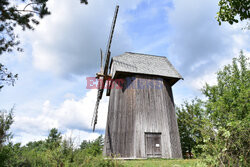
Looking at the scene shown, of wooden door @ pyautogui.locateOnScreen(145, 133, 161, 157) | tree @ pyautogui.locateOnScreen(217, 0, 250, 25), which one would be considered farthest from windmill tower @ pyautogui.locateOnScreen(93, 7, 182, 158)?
tree @ pyautogui.locateOnScreen(217, 0, 250, 25)

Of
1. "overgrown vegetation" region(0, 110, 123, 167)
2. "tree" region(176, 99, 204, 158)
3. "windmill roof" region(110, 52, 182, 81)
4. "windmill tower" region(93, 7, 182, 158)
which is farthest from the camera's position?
"tree" region(176, 99, 204, 158)

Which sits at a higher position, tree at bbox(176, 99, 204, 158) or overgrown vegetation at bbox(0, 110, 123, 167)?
tree at bbox(176, 99, 204, 158)

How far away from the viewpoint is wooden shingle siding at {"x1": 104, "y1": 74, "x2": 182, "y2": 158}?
480 inches

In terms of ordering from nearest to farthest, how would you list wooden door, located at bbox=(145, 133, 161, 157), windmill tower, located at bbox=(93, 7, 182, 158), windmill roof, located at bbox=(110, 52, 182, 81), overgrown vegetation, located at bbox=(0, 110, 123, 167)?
overgrown vegetation, located at bbox=(0, 110, 123, 167) < wooden door, located at bbox=(145, 133, 161, 157) < windmill tower, located at bbox=(93, 7, 182, 158) < windmill roof, located at bbox=(110, 52, 182, 81)

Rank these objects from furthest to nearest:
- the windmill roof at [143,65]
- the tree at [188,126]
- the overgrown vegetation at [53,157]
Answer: the tree at [188,126] → the windmill roof at [143,65] → the overgrown vegetation at [53,157]

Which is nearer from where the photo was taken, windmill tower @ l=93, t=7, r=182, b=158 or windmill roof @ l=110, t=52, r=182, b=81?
windmill tower @ l=93, t=7, r=182, b=158

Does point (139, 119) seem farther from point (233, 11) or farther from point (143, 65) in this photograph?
point (233, 11)

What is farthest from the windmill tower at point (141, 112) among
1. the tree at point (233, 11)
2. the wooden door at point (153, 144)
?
the tree at point (233, 11)

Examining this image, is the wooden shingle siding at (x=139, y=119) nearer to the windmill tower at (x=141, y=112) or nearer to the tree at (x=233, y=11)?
the windmill tower at (x=141, y=112)

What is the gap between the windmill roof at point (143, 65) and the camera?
46.9ft

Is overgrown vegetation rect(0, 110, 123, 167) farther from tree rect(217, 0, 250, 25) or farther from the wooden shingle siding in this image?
tree rect(217, 0, 250, 25)

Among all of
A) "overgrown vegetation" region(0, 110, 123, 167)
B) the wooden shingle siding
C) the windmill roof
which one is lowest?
A: "overgrown vegetation" region(0, 110, 123, 167)

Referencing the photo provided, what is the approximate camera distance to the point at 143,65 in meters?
15.2

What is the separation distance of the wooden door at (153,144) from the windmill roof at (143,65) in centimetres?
528
